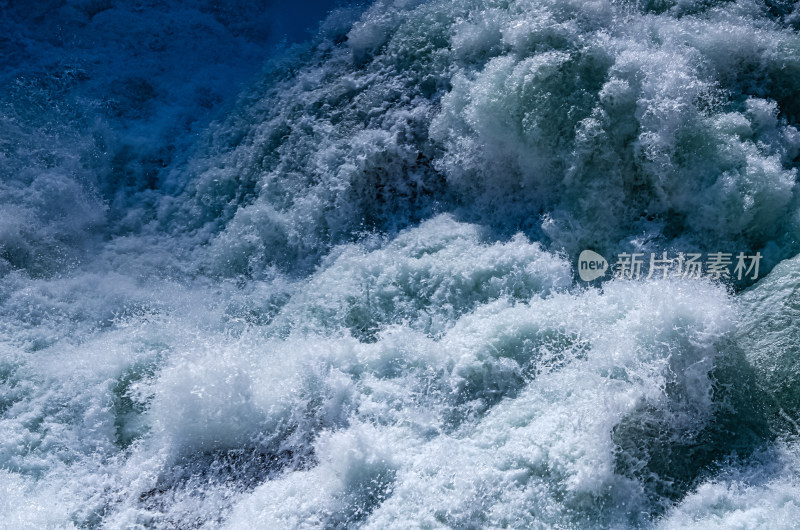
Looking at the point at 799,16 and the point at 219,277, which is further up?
the point at 799,16

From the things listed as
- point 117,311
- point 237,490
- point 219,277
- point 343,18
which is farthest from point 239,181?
point 237,490

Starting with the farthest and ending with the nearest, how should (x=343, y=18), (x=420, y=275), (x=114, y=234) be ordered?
(x=343, y=18), (x=114, y=234), (x=420, y=275)

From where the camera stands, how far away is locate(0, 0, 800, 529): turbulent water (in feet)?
10.9

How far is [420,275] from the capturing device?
14.5 ft

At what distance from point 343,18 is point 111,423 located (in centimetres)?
420

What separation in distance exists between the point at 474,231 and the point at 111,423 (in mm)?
2587

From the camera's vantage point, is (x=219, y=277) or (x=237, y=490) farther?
(x=219, y=277)

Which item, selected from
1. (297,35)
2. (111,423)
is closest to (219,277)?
(111,423)

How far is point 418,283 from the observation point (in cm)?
439

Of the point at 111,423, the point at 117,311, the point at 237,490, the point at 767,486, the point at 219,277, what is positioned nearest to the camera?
the point at 767,486

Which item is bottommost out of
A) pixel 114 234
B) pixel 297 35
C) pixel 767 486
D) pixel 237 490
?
pixel 237 490

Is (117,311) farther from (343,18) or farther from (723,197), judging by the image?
(723,197)

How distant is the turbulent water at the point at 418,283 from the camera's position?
3316 millimetres

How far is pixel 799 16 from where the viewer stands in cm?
453
